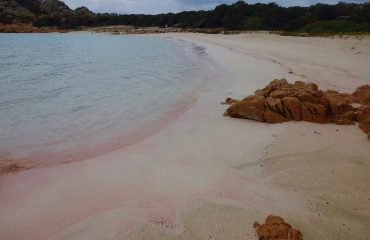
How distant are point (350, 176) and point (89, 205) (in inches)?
136

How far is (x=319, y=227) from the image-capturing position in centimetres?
376

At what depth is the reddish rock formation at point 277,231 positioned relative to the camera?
3.55 meters

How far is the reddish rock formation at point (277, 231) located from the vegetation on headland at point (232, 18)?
1106 inches

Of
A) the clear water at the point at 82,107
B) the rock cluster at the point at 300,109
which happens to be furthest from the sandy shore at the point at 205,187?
the clear water at the point at 82,107

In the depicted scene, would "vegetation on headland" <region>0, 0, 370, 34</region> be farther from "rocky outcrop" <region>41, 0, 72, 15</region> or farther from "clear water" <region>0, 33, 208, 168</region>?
"clear water" <region>0, 33, 208, 168</region>

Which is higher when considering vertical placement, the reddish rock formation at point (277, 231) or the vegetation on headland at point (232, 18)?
the reddish rock formation at point (277, 231)

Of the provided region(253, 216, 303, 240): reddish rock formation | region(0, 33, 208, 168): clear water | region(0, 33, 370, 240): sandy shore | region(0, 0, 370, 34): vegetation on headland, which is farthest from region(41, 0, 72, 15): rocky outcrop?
region(253, 216, 303, 240): reddish rock formation

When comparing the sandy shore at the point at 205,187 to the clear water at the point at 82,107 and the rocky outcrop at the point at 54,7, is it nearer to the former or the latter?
the clear water at the point at 82,107

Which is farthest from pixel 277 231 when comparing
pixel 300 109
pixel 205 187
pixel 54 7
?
pixel 54 7

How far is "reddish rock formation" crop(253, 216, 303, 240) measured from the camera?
3.55m

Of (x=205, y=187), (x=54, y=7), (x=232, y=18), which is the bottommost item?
(x=54, y=7)

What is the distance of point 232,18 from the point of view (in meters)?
48.8

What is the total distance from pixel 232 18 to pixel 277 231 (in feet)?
158

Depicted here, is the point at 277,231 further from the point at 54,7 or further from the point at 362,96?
the point at 54,7
